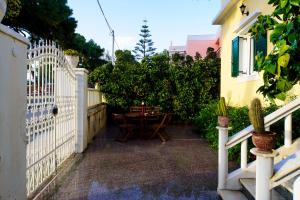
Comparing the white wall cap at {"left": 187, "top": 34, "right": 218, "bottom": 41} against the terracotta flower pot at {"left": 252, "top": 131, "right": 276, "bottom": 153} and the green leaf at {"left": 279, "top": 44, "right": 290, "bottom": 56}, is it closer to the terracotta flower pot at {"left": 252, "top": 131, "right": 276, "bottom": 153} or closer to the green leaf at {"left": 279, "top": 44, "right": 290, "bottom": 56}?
the terracotta flower pot at {"left": 252, "top": 131, "right": 276, "bottom": 153}

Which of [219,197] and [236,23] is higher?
[236,23]

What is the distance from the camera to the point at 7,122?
2.91 metres

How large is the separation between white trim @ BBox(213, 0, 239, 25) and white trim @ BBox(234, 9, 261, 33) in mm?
825

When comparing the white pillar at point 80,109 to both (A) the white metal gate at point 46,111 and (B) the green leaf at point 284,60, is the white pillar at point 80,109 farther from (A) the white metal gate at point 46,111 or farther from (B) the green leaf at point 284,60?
(B) the green leaf at point 284,60

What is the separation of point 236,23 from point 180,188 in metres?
6.10

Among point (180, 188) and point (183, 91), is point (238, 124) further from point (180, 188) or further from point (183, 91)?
point (183, 91)

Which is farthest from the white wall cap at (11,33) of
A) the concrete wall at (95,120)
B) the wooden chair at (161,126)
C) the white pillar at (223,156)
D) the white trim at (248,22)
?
the wooden chair at (161,126)

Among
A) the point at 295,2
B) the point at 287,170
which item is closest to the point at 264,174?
the point at 287,170

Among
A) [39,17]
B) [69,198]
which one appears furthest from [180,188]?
[39,17]

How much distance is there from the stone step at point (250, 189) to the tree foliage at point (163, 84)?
325 inches

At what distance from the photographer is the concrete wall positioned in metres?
8.99

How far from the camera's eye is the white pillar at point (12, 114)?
2811 millimetres

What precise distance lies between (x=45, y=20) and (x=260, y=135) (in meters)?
14.6

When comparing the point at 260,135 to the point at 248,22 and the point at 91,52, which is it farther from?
the point at 91,52
